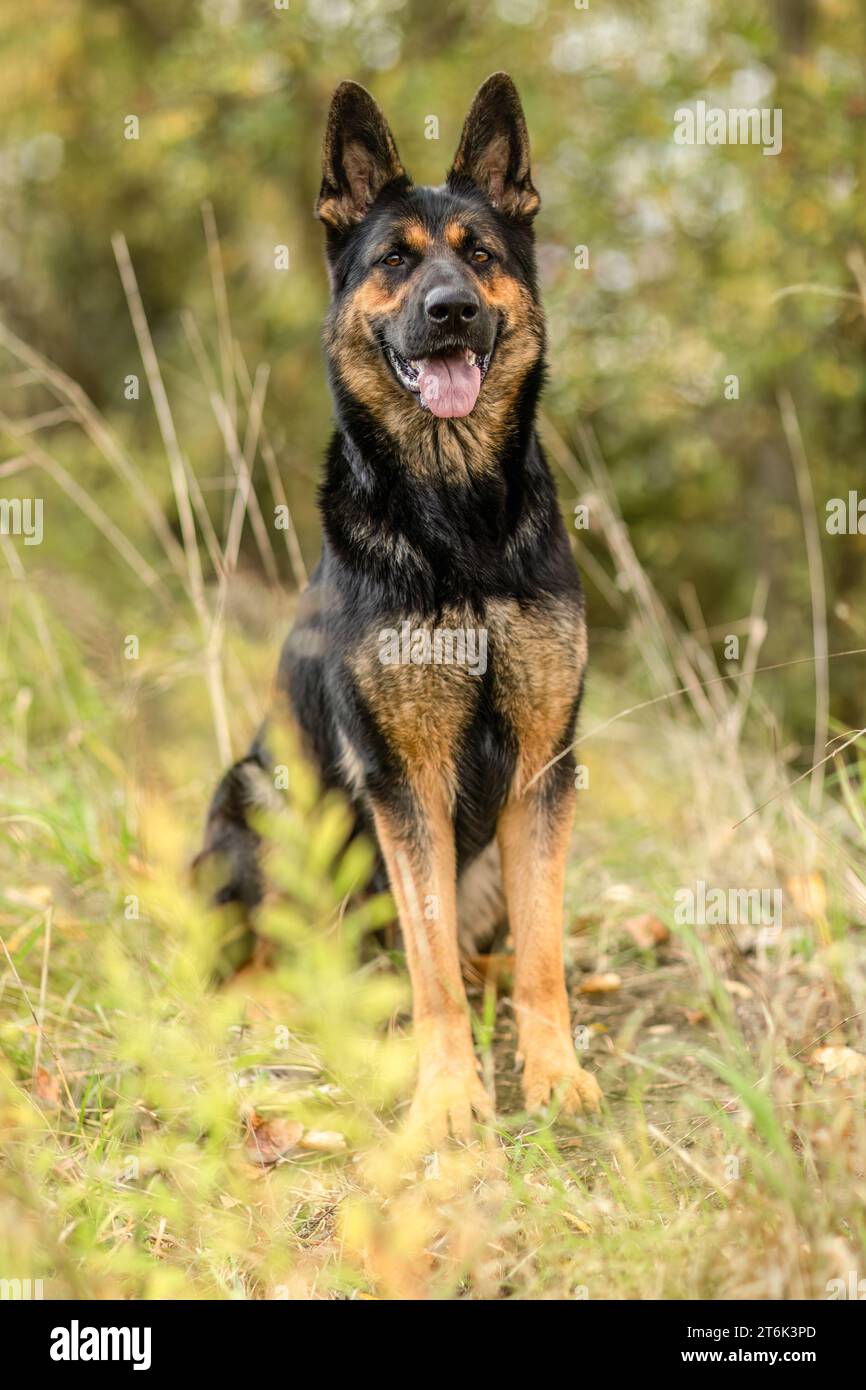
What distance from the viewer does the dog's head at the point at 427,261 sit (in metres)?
3.09

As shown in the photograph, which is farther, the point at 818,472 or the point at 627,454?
the point at 627,454

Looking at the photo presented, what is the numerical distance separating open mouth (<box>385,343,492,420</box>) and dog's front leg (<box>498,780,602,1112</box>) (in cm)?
101

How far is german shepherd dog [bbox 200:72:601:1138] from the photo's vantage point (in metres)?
3.07

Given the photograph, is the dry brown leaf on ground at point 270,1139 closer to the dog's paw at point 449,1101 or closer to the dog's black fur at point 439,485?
the dog's paw at point 449,1101

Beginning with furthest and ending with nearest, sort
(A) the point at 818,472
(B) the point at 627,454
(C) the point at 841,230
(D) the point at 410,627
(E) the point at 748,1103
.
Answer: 1. (B) the point at 627,454
2. (A) the point at 818,472
3. (C) the point at 841,230
4. (D) the point at 410,627
5. (E) the point at 748,1103

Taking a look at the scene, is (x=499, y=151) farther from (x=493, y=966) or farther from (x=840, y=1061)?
(x=840, y=1061)

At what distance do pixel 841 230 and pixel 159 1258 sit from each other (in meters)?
6.38

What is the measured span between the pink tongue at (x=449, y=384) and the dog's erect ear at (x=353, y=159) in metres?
0.60

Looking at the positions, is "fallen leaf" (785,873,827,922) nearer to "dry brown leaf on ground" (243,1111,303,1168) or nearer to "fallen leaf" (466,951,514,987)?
"fallen leaf" (466,951,514,987)

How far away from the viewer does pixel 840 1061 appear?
283 cm

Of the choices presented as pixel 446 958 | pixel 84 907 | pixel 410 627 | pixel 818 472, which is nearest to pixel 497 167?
pixel 410 627

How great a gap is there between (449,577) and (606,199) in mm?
5592

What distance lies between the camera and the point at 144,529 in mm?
9648

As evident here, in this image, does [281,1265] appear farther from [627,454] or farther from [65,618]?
[627,454]
